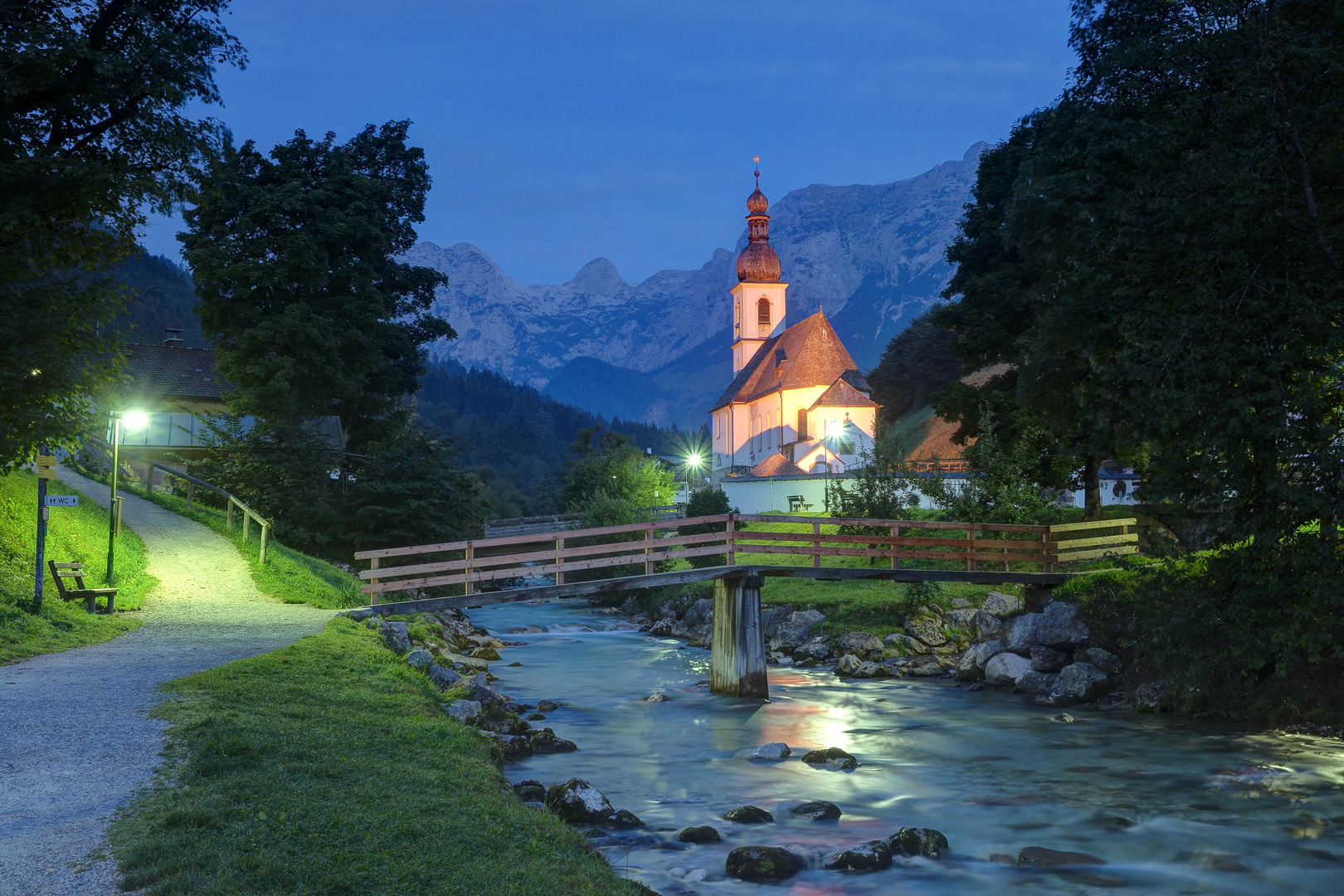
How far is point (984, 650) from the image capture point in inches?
971

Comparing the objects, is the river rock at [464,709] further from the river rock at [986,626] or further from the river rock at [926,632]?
the river rock at [926,632]

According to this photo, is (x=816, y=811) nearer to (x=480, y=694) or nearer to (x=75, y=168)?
(x=480, y=694)

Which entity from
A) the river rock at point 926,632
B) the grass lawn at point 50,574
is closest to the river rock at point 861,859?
the grass lawn at point 50,574

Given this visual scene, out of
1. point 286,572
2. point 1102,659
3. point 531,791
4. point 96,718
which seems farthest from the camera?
point 286,572

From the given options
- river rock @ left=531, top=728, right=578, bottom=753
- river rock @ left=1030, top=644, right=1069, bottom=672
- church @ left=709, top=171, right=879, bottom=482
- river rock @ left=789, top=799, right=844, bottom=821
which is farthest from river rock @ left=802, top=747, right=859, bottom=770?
church @ left=709, top=171, right=879, bottom=482

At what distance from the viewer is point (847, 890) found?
34.7 ft

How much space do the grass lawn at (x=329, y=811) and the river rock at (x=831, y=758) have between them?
246 inches

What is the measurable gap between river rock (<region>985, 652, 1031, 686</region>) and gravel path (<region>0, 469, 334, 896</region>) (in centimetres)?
1515

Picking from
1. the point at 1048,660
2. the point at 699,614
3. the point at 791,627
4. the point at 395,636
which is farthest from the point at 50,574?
the point at 1048,660

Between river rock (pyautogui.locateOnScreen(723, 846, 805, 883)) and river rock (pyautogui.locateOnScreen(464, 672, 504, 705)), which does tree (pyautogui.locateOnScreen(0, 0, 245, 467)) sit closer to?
river rock (pyautogui.locateOnScreen(464, 672, 504, 705))

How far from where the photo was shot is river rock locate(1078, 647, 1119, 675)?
22.0m

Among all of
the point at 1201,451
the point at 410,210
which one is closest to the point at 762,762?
the point at 1201,451

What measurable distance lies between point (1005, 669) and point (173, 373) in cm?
5474

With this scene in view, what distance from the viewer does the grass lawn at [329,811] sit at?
6996 mm
